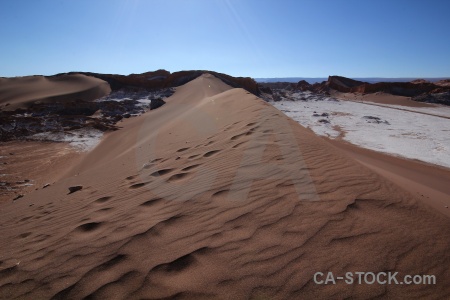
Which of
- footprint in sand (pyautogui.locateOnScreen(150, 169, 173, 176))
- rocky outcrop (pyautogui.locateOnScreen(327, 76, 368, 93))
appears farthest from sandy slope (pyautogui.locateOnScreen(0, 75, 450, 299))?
rocky outcrop (pyautogui.locateOnScreen(327, 76, 368, 93))

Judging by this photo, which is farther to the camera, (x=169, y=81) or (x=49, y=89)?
(x=169, y=81)

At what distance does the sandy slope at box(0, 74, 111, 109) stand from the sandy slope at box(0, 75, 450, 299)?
2421 centimetres

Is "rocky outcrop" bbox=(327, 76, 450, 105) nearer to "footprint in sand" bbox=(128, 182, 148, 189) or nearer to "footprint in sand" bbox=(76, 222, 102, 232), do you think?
"footprint in sand" bbox=(128, 182, 148, 189)

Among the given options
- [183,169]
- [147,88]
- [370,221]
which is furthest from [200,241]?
[147,88]

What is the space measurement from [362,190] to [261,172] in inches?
46.0

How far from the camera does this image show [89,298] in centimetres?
185

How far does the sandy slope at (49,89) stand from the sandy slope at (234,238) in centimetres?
2421

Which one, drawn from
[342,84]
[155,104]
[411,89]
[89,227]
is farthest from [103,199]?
[342,84]

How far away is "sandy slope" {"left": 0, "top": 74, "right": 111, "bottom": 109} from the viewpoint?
25.2m

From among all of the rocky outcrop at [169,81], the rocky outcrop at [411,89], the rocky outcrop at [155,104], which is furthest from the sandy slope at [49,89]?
the rocky outcrop at [411,89]

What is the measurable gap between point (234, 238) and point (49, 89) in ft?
110

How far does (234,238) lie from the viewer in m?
2.26

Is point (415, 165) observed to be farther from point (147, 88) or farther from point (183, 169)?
Result: point (147, 88)

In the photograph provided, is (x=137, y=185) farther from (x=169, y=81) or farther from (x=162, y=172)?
(x=169, y=81)
